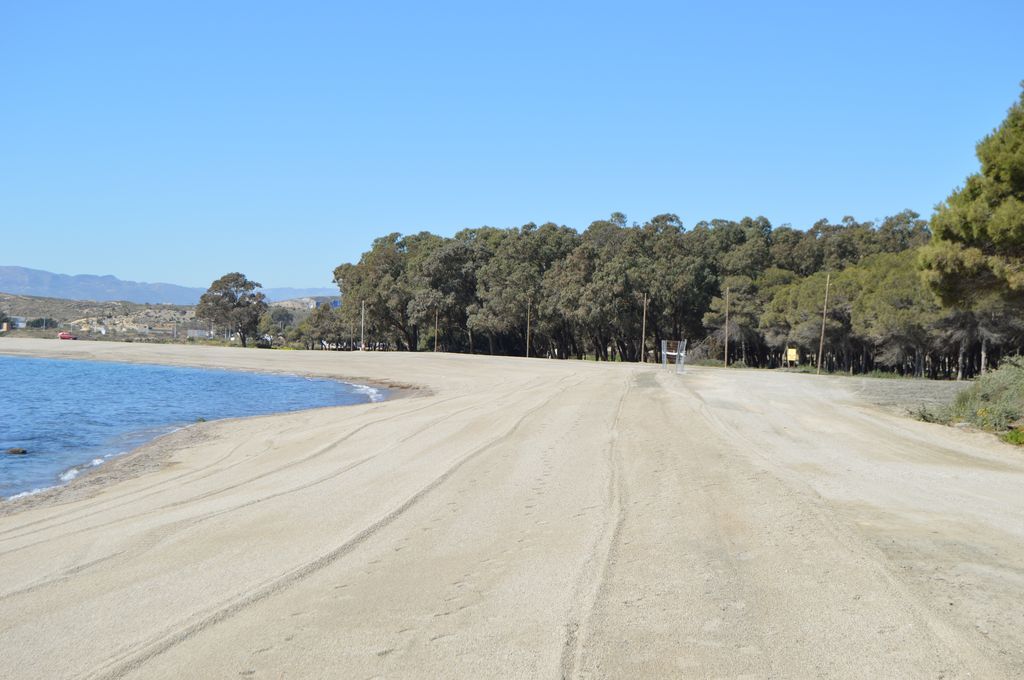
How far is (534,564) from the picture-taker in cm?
580

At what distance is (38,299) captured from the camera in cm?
15162

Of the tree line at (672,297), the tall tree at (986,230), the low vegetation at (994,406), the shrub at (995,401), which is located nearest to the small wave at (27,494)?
the low vegetation at (994,406)

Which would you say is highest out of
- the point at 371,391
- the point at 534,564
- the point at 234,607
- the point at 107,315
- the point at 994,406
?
the point at 107,315

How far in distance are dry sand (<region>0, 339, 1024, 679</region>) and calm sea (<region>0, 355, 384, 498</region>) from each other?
12.1ft

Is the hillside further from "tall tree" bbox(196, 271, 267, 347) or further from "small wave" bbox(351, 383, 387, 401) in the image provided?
"small wave" bbox(351, 383, 387, 401)

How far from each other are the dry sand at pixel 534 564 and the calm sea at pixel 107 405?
12.1 ft

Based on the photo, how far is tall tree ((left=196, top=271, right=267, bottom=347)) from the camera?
92.4 metres

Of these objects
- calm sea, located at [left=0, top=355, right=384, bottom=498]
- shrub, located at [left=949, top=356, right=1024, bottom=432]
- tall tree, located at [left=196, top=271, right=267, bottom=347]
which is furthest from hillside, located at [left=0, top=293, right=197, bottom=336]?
shrub, located at [left=949, top=356, right=1024, bottom=432]

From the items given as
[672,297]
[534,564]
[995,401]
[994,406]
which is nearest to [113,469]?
[534,564]

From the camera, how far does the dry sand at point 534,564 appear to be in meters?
4.18

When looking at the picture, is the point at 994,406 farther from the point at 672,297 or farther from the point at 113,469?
the point at 672,297

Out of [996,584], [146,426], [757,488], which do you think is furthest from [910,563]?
[146,426]

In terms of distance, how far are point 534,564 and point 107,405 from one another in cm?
2328

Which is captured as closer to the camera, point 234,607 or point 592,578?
point 234,607
